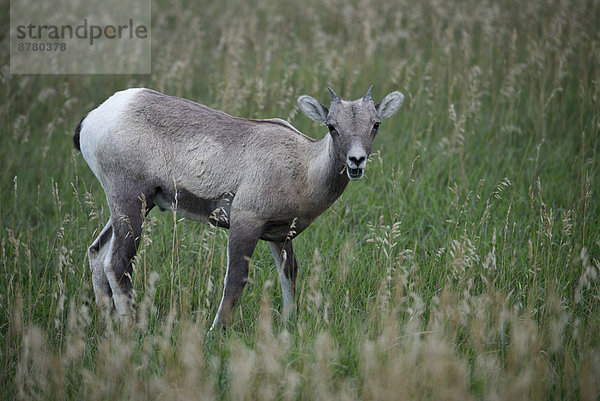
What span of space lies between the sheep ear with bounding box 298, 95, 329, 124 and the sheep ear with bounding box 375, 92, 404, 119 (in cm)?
40

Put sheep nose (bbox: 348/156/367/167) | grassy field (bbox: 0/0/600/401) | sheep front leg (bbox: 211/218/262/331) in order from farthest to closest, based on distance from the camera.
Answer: sheep front leg (bbox: 211/218/262/331)
sheep nose (bbox: 348/156/367/167)
grassy field (bbox: 0/0/600/401)

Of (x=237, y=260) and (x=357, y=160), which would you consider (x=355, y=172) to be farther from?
(x=237, y=260)

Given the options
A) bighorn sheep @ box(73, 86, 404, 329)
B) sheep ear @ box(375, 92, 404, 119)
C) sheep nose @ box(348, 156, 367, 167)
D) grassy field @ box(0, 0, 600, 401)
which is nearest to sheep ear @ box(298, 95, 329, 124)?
bighorn sheep @ box(73, 86, 404, 329)

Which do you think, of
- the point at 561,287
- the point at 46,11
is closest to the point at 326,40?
the point at 46,11

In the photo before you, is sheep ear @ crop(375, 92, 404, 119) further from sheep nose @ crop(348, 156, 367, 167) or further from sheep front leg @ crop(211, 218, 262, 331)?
sheep front leg @ crop(211, 218, 262, 331)

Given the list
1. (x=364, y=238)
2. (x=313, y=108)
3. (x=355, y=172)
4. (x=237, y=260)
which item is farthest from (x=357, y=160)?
(x=364, y=238)

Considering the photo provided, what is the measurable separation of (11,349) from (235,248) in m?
1.63

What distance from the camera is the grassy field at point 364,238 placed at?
3.67 metres

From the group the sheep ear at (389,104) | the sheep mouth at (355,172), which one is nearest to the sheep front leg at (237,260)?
the sheep mouth at (355,172)

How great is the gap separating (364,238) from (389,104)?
1445 mm

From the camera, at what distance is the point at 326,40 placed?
9.69m

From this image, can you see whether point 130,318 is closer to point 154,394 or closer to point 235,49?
point 154,394

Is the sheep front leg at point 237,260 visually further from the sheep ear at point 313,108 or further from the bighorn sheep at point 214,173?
the sheep ear at point 313,108

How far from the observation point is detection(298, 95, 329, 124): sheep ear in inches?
185
